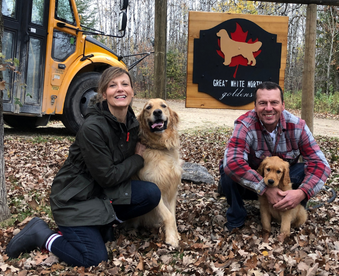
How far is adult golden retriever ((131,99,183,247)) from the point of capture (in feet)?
9.58

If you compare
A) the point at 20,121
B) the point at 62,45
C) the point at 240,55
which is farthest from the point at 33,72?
the point at 240,55

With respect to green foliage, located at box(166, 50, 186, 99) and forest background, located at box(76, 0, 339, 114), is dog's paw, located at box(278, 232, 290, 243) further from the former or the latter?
green foliage, located at box(166, 50, 186, 99)

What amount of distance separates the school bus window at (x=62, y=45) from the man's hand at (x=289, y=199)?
6.02m

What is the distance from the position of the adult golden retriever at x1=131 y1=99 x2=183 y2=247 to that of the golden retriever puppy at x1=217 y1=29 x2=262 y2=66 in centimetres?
169

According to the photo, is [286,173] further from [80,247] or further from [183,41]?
[183,41]

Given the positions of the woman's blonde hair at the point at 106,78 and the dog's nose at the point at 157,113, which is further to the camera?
the dog's nose at the point at 157,113

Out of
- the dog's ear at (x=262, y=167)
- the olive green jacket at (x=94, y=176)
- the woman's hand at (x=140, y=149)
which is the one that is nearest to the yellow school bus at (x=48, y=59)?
the woman's hand at (x=140, y=149)

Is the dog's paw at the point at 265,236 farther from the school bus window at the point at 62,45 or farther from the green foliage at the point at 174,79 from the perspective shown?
the green foliage at the point at 174,79

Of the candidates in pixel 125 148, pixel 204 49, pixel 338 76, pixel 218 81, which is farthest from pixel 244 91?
pixel 338 76

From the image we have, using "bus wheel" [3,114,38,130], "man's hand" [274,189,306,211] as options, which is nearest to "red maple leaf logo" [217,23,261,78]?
"man's hand" [274,189,306,211]

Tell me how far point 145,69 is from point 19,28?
2233cm

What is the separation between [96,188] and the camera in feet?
8.73

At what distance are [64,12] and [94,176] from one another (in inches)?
226

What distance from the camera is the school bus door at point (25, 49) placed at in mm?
6277
